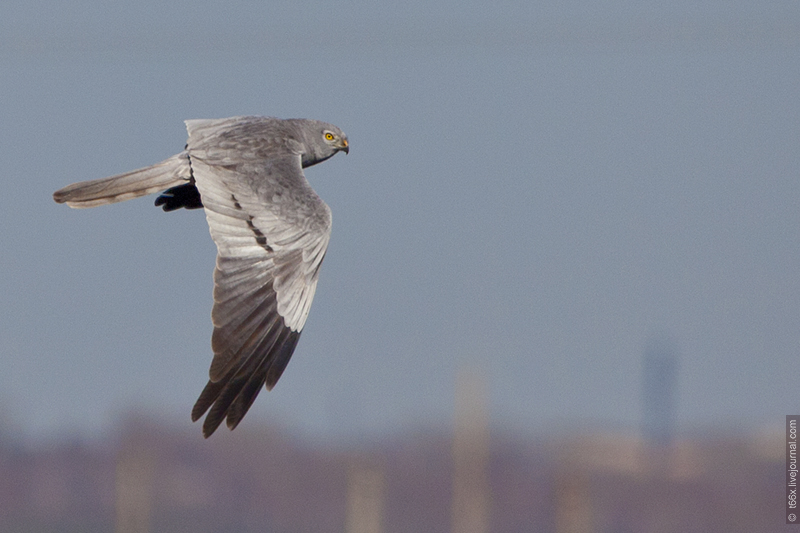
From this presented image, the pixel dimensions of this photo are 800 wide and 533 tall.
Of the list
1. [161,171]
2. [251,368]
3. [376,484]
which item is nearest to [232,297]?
[251,368]

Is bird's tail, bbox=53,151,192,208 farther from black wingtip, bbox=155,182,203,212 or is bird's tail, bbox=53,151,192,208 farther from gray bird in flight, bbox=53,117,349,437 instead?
black wingtip, bbox=155,182,203,212

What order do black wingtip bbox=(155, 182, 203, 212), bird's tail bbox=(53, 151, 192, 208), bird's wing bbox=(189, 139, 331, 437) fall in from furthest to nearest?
black wingtip bbox=(155, 182, 203, 212)
bird's tail bbox=(53, 151, 192, 208)
bird's wing bbox=(189, 139, 331, 437)

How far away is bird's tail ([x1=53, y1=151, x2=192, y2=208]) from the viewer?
11.8m

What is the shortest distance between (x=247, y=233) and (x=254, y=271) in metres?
0.38

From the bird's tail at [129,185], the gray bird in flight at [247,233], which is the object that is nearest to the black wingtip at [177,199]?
the gray bird in flight at [247,233]

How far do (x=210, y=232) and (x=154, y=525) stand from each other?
28.6 meters

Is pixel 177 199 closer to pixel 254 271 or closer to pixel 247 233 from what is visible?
pixel 247 233

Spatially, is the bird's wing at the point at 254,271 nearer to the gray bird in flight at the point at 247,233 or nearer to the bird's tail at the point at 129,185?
the gray bird in flight at the point at 247,233

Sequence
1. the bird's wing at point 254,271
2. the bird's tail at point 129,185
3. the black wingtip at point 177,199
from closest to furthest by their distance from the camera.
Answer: the bird's wing at point 254,271, the bird's tail at point 129,185, the black wingtip at point 177,199

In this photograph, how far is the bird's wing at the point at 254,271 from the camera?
995 centimetres

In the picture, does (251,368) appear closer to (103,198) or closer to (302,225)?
(302,225)

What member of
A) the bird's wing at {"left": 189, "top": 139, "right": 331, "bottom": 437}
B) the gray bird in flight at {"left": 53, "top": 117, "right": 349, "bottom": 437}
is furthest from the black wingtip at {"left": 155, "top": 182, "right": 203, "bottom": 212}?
the bird's wing at {"left": 189, "top": 139, "right": 331, "bottom": 437}

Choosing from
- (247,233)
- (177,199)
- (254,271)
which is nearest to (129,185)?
(177,199)

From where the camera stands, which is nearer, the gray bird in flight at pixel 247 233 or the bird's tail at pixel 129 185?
the gray bird in flight at pixel 247 233
